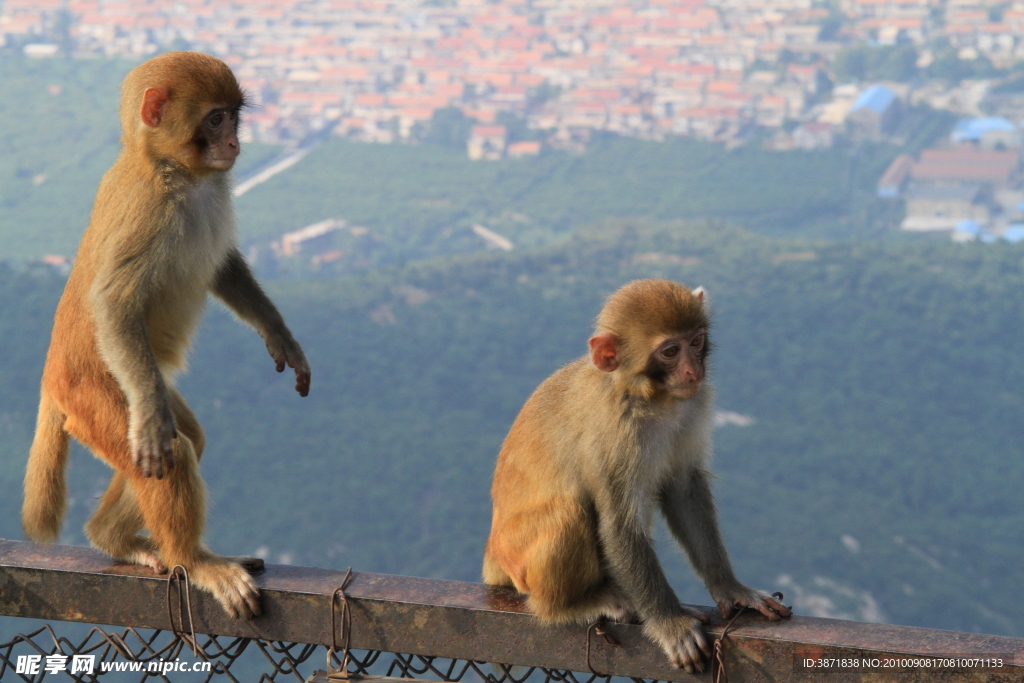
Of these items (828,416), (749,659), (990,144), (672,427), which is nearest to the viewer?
(749,659)

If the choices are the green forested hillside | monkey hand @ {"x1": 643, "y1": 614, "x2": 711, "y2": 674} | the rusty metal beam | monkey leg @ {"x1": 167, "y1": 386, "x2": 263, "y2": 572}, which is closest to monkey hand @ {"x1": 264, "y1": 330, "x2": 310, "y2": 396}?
monkey leg @ {"x1": 167, "y1": 386, "x2": 263, "y2": 572}

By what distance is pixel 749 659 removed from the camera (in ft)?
7.77

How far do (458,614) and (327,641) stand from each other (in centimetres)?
33

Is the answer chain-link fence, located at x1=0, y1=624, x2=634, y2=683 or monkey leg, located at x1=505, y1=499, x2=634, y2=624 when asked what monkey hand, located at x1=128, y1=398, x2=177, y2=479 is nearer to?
chain-link fence, located at x1=0, y1=624, x2=634, y2=683

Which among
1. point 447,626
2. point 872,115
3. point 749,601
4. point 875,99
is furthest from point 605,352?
point 875,99

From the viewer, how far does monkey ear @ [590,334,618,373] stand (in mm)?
2852

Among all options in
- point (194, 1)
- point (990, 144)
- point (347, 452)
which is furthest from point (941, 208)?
point (194, 1)

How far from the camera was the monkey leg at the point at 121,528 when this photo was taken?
304 cm

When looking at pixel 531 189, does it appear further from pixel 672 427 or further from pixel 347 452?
pixel 672 427

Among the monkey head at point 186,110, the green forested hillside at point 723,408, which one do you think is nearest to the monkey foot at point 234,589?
the monkey head at point 186,110

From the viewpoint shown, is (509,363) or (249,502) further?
(509,363)

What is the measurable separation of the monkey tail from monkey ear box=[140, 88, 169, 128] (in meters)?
0.88

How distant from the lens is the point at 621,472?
291 cm

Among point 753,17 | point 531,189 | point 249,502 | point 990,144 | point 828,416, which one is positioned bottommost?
point 249,502
